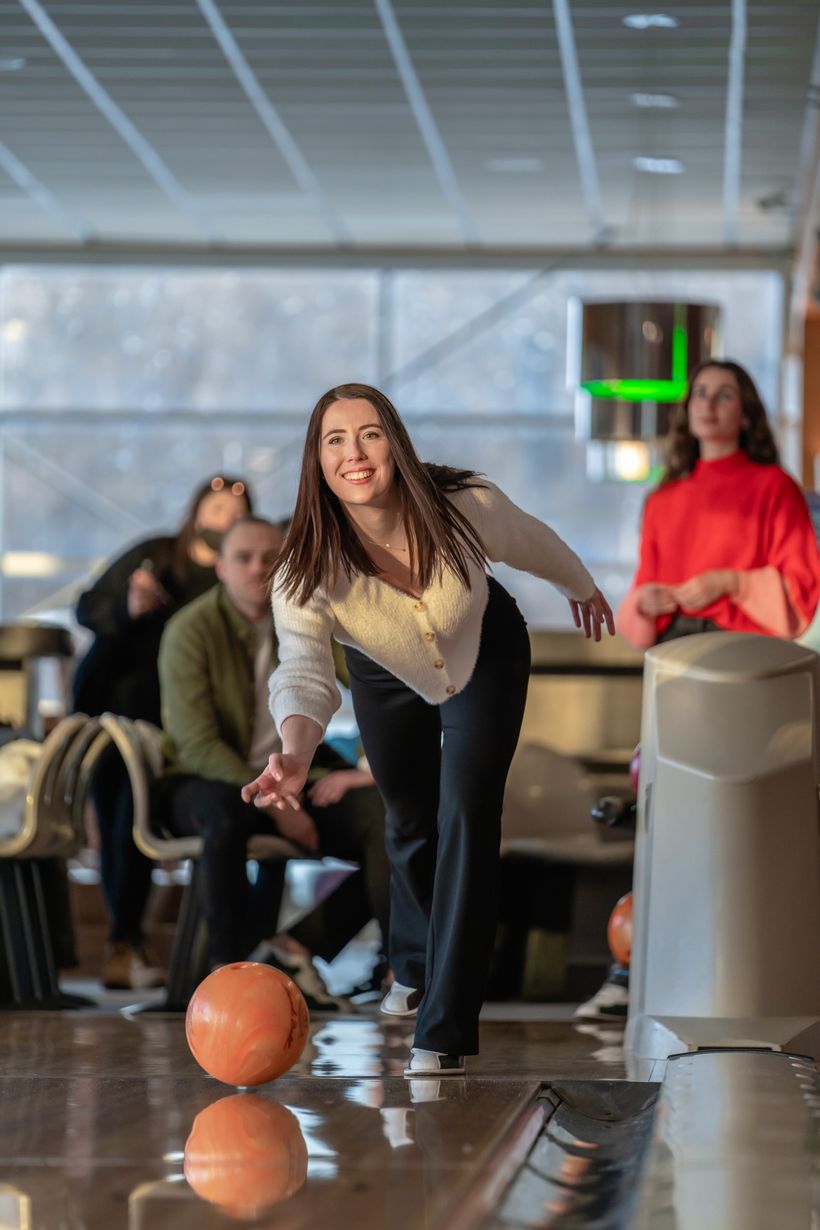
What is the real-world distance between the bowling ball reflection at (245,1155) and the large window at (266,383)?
28.2ft

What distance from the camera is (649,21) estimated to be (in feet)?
23.2

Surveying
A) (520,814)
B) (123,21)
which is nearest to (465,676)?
(520,814)

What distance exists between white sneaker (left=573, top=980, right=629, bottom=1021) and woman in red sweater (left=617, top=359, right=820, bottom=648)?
88cm

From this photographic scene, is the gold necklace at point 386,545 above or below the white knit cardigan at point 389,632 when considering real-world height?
above

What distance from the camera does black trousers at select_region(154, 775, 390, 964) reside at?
4262 mm

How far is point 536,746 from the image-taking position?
202 inches

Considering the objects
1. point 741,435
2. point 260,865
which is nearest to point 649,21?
point 741,435

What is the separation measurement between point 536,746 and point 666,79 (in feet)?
12.5

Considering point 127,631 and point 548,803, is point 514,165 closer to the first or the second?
point 127,631

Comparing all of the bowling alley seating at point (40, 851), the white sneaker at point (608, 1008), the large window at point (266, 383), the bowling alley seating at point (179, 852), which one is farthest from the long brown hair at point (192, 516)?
the large window at point (266, 383)

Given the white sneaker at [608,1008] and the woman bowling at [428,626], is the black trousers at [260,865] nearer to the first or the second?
the white sneaker at [608,1008]

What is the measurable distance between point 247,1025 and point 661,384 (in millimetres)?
5434

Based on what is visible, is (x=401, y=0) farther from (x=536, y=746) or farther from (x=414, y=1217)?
(x=414, y=1217)

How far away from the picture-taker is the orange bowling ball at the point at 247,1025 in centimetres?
280
